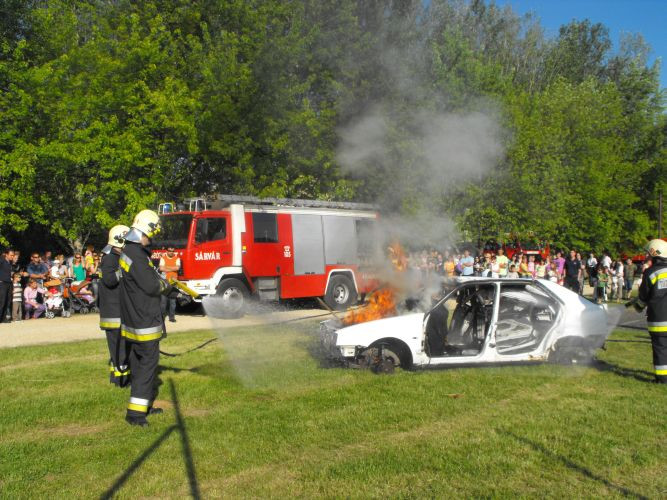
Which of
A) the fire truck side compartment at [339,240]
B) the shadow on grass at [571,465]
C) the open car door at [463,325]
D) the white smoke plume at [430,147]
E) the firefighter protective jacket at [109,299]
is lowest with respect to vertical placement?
the shadow on grass at [571,465]

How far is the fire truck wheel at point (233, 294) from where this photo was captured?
14812 millimetres

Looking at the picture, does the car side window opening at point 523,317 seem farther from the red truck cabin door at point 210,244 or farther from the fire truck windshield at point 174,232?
the fire truck windshield at point 174,232

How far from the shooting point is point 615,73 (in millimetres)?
49312

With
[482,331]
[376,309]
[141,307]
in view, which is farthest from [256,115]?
[141,307]

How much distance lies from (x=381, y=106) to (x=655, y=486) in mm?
14249

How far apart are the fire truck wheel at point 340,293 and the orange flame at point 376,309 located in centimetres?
902

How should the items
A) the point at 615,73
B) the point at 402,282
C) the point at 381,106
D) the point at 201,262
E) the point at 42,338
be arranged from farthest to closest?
1. the point at 615,73
2. the point at 381,106
3. the point at 201,262
4. the point at 42,338
5. the point at 402,282

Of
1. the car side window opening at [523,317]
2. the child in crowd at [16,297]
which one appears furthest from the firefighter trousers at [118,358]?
the child in crowd at [16,297]

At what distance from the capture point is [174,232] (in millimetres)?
15039

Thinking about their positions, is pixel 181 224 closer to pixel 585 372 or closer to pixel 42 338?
pixel 42 338

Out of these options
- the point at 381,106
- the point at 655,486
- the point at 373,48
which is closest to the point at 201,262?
the point at 381,106

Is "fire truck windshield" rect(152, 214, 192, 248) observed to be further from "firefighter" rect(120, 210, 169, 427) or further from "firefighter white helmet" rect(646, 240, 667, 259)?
"firefighter white helmet" rect(646, 240, 667, 259)

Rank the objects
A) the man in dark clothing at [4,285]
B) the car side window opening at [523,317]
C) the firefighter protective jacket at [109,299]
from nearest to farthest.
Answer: the firefighter protective jacket at [109,299], the car side window opening at [523,317], the man in dark clothing at [4,285]

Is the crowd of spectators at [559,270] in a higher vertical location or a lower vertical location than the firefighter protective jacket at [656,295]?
higher
